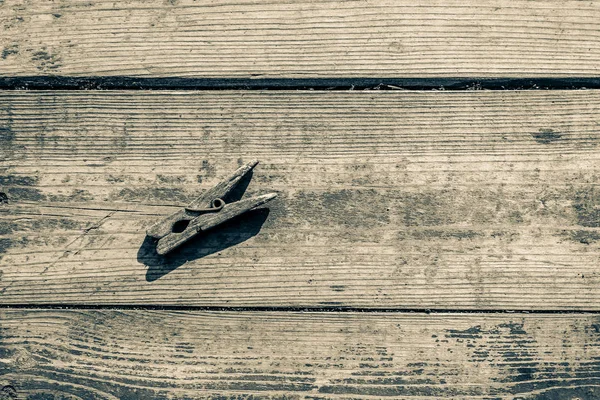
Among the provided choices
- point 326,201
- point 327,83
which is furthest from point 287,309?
point 327,83

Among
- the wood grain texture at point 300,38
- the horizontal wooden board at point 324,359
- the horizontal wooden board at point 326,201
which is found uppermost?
the wood grain texture at point 300,38

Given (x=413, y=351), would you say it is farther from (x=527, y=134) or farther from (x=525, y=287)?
(x=527, y=134)

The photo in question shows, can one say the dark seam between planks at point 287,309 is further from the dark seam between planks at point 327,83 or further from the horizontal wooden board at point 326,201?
the dark seam between planks at point 327,83

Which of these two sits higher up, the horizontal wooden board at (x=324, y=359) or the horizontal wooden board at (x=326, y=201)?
the horizontal wooden board at (x=326, y=201)

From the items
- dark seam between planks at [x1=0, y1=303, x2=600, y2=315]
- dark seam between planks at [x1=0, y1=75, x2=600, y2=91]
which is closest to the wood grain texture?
dark seam between planks at [x1=0, y1=75, x2=600, y2=91]

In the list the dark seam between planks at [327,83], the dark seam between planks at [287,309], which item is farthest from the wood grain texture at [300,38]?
the dark seam between planks at [287,309]

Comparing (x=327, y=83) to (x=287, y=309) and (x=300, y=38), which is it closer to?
(x=300, y=38)

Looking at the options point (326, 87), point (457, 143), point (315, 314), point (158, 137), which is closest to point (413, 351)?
point (315, 314)
